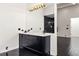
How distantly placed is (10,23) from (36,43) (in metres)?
1.24

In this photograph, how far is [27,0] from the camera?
88 cm

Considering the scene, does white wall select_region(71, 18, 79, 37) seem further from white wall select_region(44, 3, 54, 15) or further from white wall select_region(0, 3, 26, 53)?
white wall select_region(0, 3, 26, 53)

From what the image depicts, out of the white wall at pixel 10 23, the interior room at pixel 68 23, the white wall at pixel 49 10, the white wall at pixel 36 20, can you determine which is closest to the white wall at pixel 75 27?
the interior room at pixel 68 23

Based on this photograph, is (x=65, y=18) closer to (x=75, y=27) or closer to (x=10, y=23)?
(x=75, y=27)

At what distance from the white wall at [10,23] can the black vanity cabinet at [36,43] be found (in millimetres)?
441

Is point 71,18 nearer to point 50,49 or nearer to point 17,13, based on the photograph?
point 50,49

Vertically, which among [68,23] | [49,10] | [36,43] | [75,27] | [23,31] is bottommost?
[36,43]

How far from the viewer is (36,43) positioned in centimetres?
378

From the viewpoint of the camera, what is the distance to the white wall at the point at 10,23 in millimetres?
3381

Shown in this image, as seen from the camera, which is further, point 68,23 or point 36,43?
point 36,43

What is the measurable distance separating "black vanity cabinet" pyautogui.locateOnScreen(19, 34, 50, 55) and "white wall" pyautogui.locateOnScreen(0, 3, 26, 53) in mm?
441

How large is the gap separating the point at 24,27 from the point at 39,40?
2.45 ft

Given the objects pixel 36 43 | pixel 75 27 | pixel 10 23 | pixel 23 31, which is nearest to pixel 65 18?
pixel 75 27

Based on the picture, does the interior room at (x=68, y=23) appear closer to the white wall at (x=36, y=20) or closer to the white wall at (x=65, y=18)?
the white wall at (x=65, y=18)
